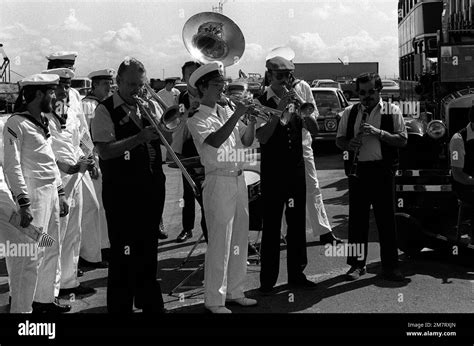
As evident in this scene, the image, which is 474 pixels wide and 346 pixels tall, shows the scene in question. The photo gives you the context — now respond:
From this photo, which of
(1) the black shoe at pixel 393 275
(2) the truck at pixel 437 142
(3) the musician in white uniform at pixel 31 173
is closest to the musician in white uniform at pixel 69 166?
(3) the musician in white uniform at pixel 31 173

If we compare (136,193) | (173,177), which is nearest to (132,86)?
(136,193)

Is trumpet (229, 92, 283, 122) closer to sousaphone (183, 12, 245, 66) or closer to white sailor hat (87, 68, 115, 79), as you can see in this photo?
sousaphone (183, 12, 245, 66)

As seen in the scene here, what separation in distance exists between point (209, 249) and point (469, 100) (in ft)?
15.3

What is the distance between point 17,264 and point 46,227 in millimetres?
367

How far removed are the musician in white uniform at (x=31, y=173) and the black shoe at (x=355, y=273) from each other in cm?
272

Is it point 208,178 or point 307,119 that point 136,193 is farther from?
point 307,119

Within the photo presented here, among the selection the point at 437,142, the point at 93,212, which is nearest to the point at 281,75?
the point at 437,142

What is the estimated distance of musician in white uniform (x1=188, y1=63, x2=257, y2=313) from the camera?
5488mm

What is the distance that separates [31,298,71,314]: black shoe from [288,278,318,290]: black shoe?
2016mm

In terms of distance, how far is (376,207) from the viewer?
6707mm

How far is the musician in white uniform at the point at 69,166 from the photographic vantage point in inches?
252

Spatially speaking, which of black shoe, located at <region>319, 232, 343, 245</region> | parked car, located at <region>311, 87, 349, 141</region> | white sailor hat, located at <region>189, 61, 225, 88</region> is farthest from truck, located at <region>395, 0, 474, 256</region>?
parked car, located at <region>311, 87, 349, 141</region>

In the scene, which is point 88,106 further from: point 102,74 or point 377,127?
point 377,127

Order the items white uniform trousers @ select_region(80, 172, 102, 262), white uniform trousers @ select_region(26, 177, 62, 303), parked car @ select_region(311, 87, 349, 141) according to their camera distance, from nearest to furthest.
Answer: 1. white uniform trousers @ select_region(26, 177, 62, 303)
2. white uniform trousers @ select_region(80, 172, 102, 262)
3. parked car @ select_region(311, 87, 349, 141)
